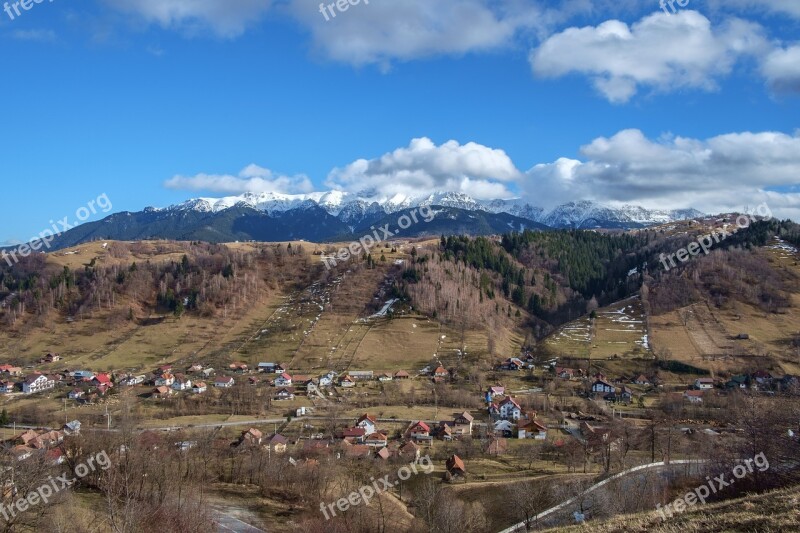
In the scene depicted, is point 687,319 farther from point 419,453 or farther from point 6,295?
point 6,295

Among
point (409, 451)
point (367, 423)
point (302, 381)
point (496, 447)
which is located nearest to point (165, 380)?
point (302, 381)

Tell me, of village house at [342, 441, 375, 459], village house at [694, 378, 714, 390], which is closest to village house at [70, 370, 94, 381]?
village house at [342, 441, 375, 459]

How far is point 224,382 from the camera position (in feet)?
310

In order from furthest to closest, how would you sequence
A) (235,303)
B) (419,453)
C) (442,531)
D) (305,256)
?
1. (305,256)
2. (235,303)
3. (419,453)
4. (442,531)

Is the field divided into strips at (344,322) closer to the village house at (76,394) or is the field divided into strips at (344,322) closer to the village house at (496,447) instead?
the village house at (76,394)

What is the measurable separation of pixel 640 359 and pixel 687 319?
1004 inches

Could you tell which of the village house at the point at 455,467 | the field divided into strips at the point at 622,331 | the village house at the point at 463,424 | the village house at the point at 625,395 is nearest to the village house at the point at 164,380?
the village house at the point at 463,424

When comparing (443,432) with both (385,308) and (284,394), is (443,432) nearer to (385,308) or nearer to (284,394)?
(284,394)

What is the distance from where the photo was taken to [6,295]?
5719 inches

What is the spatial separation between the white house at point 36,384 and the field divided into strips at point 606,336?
8815cm

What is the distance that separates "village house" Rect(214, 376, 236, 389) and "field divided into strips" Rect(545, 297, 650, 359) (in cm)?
5969

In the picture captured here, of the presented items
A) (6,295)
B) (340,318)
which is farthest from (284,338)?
(6,295)

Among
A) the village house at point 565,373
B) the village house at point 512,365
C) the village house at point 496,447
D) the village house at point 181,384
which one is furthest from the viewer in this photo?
the village house at point 512,365

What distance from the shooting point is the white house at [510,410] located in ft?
252
